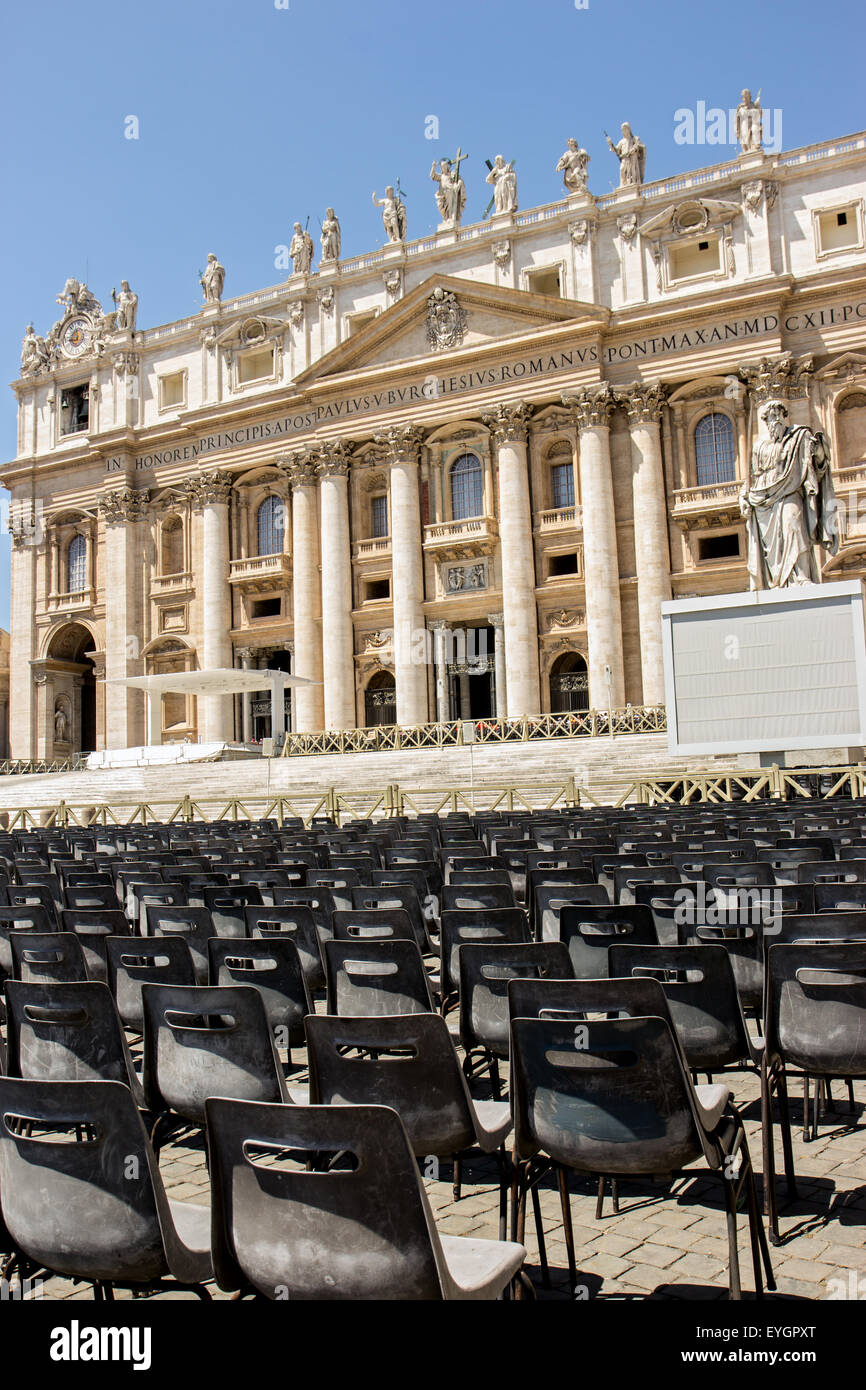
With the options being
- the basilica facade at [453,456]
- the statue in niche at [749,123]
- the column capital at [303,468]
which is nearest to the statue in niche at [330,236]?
the basilica facade at [453,456]

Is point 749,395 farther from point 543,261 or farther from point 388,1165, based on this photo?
point 388,1165

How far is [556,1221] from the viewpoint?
4262mm

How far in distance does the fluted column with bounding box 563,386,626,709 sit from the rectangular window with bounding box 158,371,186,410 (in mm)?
19570

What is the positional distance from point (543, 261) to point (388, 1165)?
42438 millimetres

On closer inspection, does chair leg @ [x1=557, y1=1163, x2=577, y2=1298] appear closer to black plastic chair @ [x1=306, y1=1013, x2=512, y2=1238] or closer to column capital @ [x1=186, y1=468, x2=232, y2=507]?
black plastic chair @ [x1=306, y1=1013, x2=512, y2=1238]

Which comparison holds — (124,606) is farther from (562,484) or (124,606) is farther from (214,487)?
(562,484)

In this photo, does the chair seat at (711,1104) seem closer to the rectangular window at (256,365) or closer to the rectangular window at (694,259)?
the rectangular window at (694,259)

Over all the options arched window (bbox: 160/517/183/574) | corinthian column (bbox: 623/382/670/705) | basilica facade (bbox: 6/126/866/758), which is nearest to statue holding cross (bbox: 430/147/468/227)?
basilica facade (bbox: 6/126/866/758)

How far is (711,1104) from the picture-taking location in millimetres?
3842

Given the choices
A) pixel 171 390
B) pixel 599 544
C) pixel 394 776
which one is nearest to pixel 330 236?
pixel 171 390

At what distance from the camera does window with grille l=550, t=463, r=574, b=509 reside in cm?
4016

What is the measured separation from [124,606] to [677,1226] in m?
45.7

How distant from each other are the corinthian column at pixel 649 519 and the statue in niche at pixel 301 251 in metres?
16.3

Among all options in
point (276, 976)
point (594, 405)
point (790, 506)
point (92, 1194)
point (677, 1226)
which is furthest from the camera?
point (594, 405)
